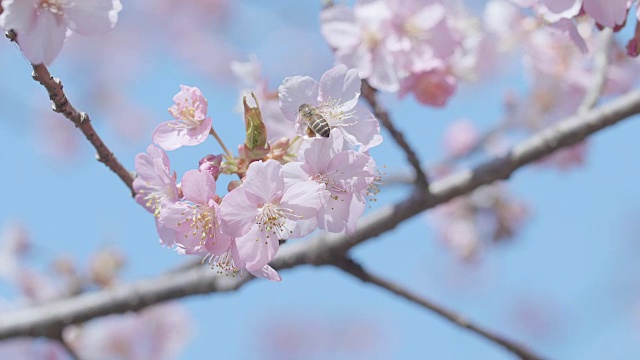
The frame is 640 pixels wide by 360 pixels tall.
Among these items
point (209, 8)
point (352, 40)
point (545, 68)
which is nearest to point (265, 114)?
point (352, 40)

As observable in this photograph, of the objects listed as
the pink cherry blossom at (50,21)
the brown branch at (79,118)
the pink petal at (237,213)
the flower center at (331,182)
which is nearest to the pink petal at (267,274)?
the pink petal at (237,213)

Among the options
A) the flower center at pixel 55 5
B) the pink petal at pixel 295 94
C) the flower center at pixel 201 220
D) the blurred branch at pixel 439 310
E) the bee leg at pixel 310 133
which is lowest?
the blurred branch at pixel 439 310

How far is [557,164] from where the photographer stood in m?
3.92

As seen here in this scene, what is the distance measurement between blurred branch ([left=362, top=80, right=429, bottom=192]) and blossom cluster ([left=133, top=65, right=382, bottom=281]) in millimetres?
527

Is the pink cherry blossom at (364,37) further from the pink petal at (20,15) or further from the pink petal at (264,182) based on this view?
the pink petal at (20,15)

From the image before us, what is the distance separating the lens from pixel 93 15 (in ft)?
4.76

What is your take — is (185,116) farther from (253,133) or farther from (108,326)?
(108,326)

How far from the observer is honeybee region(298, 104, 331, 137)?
1473mm

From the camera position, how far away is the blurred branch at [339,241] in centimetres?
233

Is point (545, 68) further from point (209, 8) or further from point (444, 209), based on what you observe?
point (209, 8)

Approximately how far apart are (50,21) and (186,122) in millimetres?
348

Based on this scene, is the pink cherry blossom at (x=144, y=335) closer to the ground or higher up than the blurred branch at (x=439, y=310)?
→ closer to the ground

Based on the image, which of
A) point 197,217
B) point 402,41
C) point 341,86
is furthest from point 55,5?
point 402,41

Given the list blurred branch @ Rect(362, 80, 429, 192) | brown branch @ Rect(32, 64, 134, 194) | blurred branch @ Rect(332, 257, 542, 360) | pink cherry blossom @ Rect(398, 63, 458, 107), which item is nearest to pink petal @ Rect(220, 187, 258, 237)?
brown branch @ Rect(32, 64, 134, 194)
